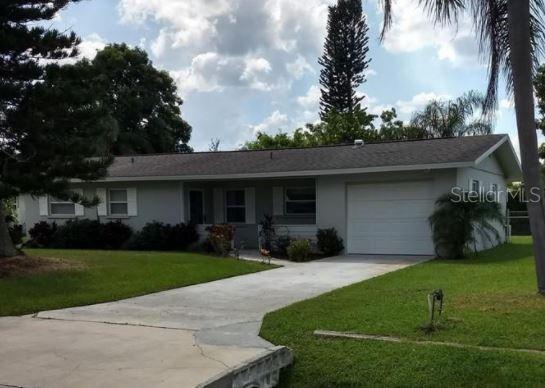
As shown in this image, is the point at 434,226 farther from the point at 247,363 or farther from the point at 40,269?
the point at 247,363

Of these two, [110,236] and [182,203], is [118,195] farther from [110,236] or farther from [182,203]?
[182,203]

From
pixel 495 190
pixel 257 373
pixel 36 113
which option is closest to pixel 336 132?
pixel 495 190

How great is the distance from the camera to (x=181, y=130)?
148ft

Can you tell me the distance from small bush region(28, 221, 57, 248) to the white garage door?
10.7m

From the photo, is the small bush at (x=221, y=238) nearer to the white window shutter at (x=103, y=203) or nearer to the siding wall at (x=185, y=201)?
the siding wall at (x=185, y=201)

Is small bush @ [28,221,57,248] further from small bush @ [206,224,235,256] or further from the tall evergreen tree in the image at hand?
the tall evergreen tree

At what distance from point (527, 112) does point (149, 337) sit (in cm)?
600

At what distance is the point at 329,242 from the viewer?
58.6 feet

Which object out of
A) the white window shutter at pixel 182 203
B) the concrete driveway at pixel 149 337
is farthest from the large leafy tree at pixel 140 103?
the concrete driveway at pixel 149 337

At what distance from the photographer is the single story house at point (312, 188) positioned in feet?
56.3

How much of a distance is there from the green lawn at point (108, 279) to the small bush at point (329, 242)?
336 cm

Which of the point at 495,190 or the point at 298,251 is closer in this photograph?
the point at 298,251

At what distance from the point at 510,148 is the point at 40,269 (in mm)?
16177

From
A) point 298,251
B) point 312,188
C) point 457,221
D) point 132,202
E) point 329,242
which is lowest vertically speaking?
point 298,251
